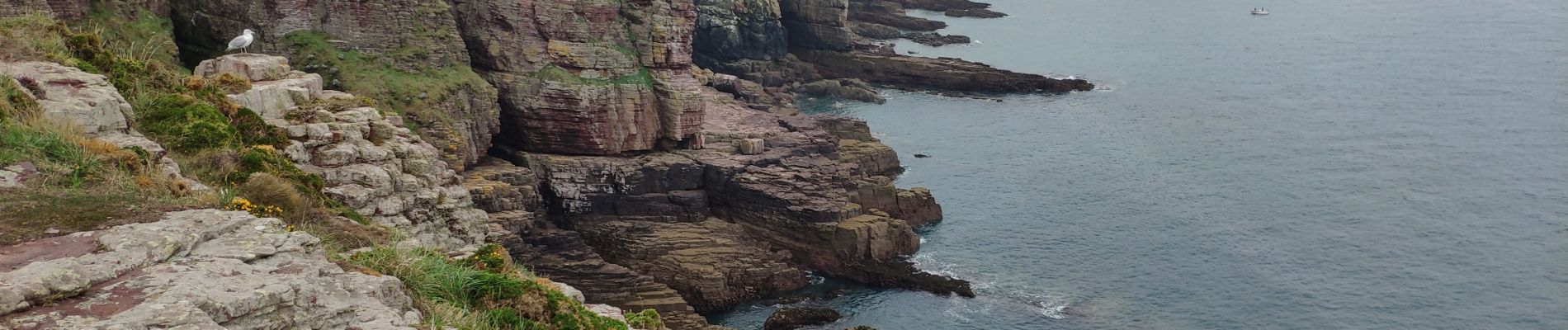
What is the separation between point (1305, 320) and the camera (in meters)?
55.3

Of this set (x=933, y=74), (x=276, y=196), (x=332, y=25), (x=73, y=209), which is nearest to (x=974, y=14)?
(x=933, y=74)

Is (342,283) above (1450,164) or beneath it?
above

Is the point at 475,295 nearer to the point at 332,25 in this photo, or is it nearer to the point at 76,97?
the point at 76,97

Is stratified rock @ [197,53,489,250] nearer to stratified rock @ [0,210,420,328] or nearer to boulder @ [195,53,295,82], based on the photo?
boulder @ [195,53,295,82]

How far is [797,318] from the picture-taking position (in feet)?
174

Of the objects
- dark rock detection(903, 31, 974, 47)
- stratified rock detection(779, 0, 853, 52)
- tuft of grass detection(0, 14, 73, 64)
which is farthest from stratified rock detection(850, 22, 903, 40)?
tuft of grass detection(0, 14, 73, 64)

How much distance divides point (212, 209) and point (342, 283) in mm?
2548

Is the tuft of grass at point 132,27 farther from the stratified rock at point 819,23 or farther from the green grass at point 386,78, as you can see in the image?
the stratified rock at point 819,23

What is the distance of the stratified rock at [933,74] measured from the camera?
114812mm

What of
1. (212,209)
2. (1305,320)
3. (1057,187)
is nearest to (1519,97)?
(1057,187)

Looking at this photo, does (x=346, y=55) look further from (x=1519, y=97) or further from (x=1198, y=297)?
(x=1519, y=97)

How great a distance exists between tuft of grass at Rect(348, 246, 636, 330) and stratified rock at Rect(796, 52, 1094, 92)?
93303 mm

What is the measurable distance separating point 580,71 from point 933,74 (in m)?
62.7

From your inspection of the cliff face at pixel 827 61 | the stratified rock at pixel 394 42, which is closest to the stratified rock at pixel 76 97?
the stratified rock at pixel 394 42
